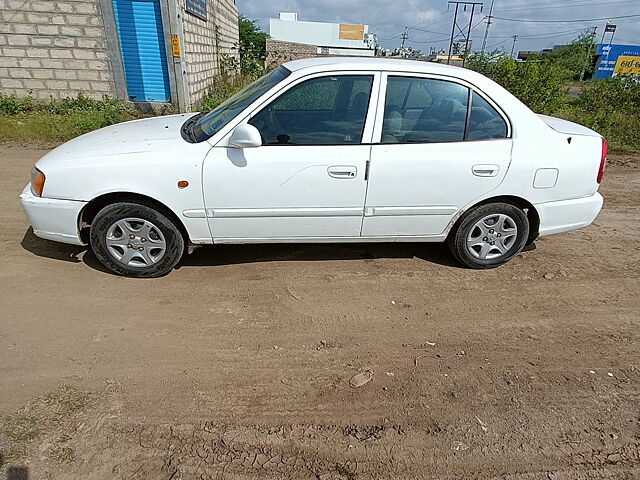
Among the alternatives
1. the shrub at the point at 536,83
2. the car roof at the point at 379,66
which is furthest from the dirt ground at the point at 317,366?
the shrub at the point at 536,83

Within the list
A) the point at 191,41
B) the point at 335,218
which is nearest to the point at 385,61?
the point at 335,218

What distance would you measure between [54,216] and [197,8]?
10.1 meters

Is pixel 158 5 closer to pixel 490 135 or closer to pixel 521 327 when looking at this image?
pixel 490 135

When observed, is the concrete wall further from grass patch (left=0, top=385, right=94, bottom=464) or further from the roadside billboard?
grass patch (left=0, top=385, right=94, bottom=464)

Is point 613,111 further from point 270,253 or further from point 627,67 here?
point 627,67

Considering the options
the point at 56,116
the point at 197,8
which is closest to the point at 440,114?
the point at 56,116

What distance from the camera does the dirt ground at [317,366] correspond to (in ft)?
7.20

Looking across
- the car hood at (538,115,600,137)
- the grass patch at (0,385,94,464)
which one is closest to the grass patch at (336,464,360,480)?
the grass patch at (0,385,94,464)

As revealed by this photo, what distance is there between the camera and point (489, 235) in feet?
12.9

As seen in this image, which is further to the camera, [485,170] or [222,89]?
[222,89]

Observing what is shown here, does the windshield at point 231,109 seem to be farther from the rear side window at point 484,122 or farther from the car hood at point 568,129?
the car hood at point 568,129

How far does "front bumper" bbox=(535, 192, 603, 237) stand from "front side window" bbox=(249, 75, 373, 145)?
1882 mm

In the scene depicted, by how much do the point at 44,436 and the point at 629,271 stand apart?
16.4 ft

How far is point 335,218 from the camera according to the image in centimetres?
359
